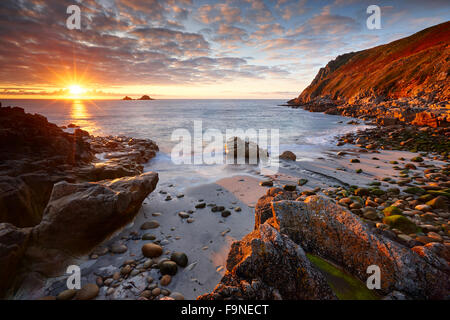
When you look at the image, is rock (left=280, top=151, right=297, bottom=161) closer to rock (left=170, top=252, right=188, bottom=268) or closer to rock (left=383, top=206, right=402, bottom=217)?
rock (left=383, top=206, right=402, bottom=217)

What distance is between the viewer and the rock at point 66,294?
10.1ft

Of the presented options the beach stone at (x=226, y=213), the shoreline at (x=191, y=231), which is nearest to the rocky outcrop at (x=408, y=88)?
the shoreline at (x=191, y=231)

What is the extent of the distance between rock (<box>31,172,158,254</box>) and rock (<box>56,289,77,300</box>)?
96cm

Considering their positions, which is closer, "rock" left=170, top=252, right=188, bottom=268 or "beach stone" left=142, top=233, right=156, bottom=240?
"rock" left=170, top=252, right=188, bottom=268

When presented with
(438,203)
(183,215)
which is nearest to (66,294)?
(183,215)

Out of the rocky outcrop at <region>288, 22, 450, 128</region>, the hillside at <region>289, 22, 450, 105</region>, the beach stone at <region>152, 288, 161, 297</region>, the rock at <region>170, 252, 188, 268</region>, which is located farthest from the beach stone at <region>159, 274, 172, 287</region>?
the hillside at <region>289, 22, 450, 105</region>

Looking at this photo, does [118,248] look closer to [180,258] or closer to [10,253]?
[180,258]

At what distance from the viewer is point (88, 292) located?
319cm

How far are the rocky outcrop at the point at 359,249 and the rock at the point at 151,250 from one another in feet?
8.41

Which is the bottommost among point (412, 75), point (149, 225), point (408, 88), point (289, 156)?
point (149, 225)

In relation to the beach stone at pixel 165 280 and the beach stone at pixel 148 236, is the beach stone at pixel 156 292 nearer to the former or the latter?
the beach stone at pixel 165 280

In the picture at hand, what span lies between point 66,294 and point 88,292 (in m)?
0.31

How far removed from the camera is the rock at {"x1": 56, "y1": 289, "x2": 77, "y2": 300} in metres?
3.07
